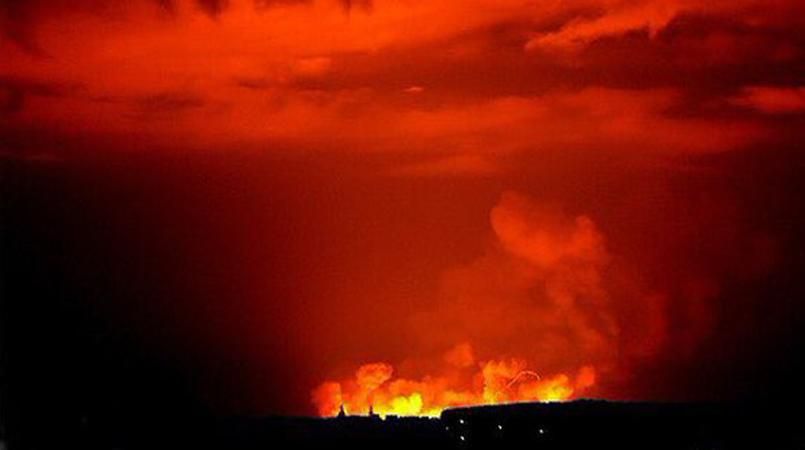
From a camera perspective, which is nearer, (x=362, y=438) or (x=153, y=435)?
(x=153, y=435)

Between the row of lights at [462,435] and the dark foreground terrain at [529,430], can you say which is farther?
the row of lights at [462,435]

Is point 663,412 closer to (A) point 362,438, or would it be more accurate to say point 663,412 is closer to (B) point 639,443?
(B) point 639,443

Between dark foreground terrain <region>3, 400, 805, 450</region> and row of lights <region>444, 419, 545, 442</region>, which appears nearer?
dark foreground terrain <region>3, 400, 805, 450</region>

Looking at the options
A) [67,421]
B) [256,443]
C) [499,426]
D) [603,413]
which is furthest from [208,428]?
[603,413]

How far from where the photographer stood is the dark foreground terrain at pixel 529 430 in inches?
1049

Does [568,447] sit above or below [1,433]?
above

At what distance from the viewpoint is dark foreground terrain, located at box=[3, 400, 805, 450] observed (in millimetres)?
26641

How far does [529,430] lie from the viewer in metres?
28.2

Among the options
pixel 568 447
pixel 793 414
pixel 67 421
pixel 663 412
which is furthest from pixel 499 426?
Answer: pixel 67 421

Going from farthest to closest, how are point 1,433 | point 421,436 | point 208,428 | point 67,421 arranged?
point 421,436 < point 208,428 < point 67,421 < point 1,433

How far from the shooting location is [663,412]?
2770cm

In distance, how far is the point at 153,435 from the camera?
25953 mm

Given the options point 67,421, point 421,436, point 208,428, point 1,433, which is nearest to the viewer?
point 1,433

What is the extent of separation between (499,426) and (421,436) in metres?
1.73
